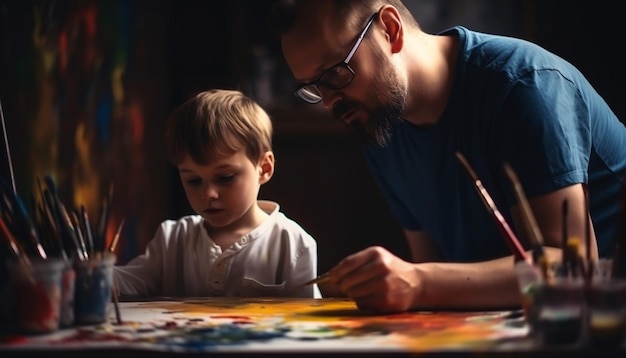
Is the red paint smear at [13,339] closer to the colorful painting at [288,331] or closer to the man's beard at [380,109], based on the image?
the colorful painting at [288,331]

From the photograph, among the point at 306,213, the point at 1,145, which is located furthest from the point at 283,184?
the point at 1,145

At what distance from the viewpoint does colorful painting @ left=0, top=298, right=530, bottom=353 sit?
1.20 metres

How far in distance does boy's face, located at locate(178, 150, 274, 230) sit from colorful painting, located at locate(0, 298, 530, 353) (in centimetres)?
36

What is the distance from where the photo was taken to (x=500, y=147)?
1.65 meters

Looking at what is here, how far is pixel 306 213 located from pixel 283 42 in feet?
9.07

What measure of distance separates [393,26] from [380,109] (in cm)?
17

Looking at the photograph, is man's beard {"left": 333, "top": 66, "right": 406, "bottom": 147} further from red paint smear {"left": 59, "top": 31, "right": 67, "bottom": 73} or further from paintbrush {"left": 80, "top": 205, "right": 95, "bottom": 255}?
red paint smear {"left": 59, "top": 31, "right": 67, "bottom": 73}

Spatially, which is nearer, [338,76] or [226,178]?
[338,76]

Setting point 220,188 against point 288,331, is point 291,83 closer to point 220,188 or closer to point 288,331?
point 220,188

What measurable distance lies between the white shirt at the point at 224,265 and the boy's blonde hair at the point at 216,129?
0.51 feet

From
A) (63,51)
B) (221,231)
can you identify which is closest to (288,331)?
(221,231)

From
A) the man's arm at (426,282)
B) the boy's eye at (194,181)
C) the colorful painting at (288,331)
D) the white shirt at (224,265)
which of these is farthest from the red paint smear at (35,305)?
the boy's eye at (194,181)

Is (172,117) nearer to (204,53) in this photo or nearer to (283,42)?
(283,42)

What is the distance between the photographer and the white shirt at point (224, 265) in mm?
1846
